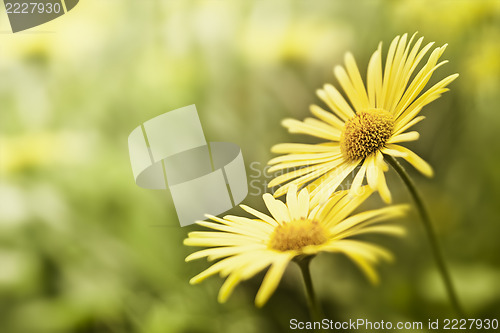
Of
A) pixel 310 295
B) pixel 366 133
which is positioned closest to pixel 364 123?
pixel 366 133

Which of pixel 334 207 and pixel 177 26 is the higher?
pixel 177 26

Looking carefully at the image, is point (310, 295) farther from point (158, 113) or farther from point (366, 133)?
point (158, 113)

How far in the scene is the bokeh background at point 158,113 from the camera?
1.24ft

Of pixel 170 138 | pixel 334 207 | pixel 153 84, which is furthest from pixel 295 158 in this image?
pixel 153 84

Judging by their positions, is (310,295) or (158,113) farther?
(158,113)

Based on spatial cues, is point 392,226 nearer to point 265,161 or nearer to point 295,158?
point 295,158

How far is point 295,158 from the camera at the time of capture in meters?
0.29

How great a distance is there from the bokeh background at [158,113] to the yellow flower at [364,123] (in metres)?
A: 0.07

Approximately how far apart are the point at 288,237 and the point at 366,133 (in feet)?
0.27

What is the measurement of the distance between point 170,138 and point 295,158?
158 millimetres

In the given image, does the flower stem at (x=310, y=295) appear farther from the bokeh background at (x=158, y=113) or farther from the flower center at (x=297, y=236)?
the bokeh background at (x=158, y=113)

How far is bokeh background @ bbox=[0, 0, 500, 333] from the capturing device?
1.24ft

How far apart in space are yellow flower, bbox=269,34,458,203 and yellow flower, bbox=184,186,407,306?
0.01 m

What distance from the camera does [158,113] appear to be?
0.48m
